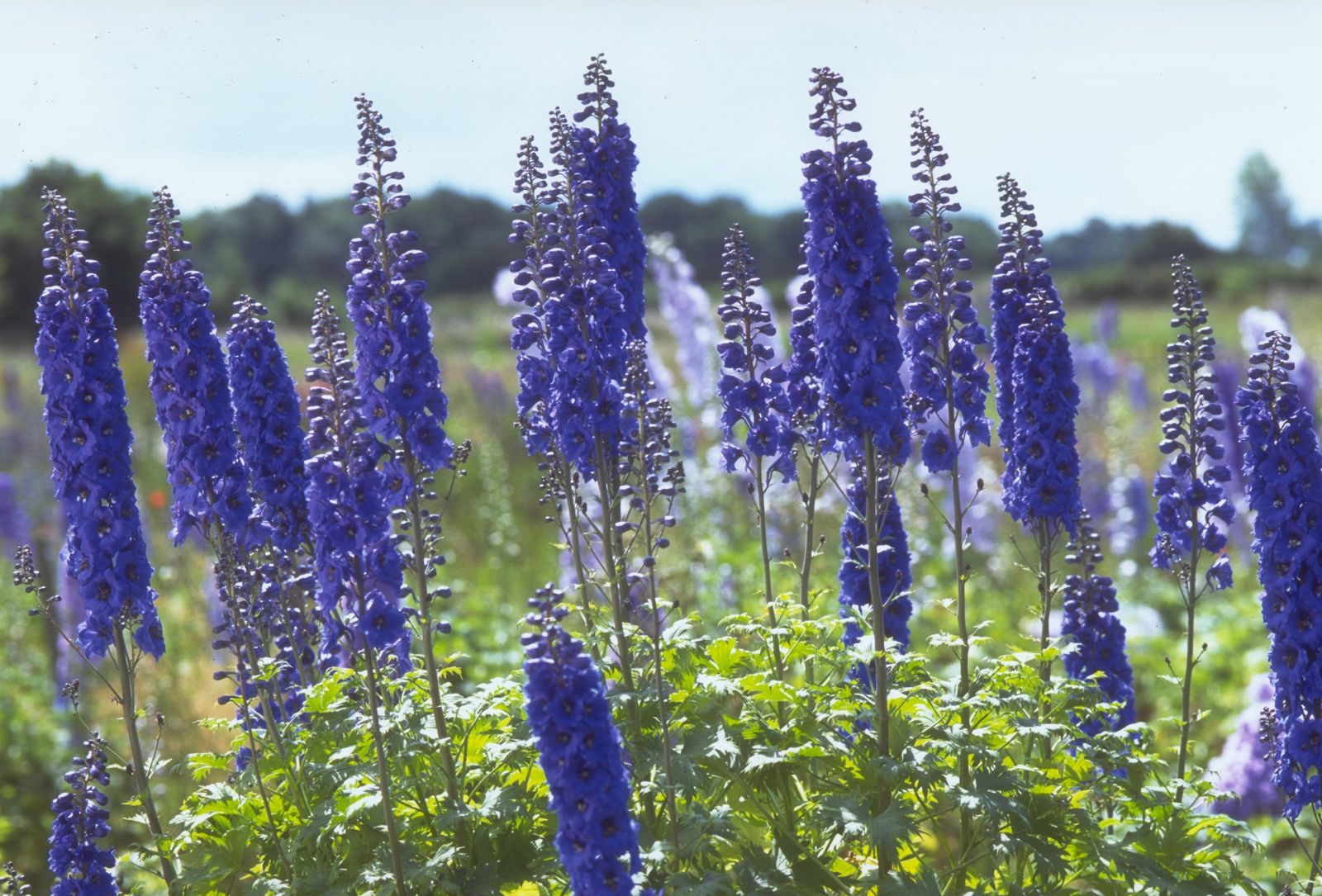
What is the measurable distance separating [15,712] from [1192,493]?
9.49 m

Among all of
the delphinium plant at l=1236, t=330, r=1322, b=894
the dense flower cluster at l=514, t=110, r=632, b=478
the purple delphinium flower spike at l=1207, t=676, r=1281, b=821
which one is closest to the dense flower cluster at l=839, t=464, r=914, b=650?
the dense flower cluster at l=514, t=110, r=632, b=478

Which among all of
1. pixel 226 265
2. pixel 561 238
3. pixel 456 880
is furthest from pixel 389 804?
pixel 226 265

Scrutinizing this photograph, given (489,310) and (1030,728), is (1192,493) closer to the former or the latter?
(1030,728)

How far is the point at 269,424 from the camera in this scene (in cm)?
567

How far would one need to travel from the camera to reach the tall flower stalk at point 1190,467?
221 inches

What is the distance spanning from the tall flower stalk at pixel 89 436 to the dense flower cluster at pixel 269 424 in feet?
1.60

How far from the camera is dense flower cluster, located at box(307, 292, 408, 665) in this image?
4.71 metres

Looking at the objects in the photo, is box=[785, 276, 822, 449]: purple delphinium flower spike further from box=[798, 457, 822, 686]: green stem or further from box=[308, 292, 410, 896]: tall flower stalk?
box=[308, 292, 410, 896]: tall flower stalk

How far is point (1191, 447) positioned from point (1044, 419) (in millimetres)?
698

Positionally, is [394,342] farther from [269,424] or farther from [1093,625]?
[1093,625]

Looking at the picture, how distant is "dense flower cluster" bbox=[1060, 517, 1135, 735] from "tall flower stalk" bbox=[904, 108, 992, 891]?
0.89 meters

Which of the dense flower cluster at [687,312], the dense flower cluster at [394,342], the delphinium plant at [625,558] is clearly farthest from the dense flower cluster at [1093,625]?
the dense flower cluster at [687,312]

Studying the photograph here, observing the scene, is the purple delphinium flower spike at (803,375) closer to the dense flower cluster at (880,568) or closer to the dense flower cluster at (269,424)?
the dense flower cluster at (880,568)

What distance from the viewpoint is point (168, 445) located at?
549 centimetres
